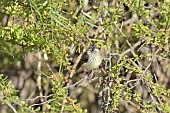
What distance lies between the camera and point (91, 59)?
3.35 metres

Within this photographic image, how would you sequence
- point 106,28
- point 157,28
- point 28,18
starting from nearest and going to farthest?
point 28,18
point 106,28
point 157,28

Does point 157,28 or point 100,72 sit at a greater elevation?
point 157,28

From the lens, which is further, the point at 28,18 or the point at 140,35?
the point at 140,35

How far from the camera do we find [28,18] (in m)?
2.56

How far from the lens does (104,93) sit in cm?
287

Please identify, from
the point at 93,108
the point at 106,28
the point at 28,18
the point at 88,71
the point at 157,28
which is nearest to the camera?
the point at 28,18

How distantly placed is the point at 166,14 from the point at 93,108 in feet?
10.8

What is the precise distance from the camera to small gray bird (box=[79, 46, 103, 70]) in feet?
10.6

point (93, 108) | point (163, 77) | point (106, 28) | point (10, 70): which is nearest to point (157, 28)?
point (106, 28)

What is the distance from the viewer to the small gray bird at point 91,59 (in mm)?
3223

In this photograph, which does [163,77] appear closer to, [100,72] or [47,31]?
[100,72]

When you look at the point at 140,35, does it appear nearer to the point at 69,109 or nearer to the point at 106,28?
the point at 106,28

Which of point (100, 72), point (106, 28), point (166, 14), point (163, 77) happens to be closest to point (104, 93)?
point (100, 72)

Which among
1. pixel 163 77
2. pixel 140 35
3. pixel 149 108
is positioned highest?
pixel 140 35
